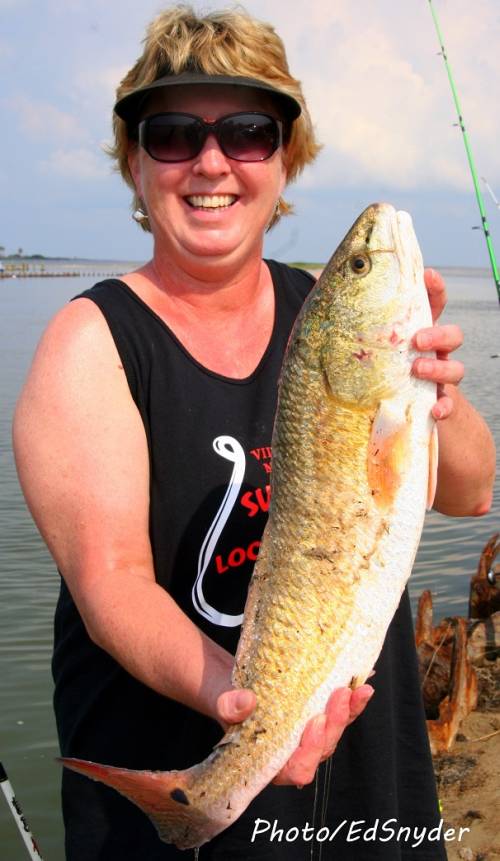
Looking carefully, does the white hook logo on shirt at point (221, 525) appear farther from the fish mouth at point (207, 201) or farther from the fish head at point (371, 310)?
the fish mouth at point (207, 201)

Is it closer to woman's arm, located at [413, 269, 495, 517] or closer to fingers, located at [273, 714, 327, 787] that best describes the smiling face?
woman's arm, located at [413, 269, 495, 517]

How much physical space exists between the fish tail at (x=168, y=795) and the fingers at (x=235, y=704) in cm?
21

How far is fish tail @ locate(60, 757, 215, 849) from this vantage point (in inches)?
92.6

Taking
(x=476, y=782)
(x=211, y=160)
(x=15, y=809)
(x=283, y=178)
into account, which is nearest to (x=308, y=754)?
(x=211, y=160)

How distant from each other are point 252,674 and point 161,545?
1.77 ft

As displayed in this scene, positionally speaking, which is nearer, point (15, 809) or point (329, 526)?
point (329, 526)

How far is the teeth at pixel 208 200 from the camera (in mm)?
2898

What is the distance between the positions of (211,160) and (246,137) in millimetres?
160

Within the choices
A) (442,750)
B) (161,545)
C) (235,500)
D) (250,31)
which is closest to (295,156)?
(250,31)

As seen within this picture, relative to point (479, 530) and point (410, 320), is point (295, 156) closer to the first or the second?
point (410, 320)

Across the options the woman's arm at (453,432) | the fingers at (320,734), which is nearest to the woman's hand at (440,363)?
the woman's arm at (453,432)

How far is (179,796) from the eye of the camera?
236 cm

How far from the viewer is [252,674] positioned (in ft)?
7.90

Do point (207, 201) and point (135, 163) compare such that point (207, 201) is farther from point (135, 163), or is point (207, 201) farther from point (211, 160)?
point (135, 163)
